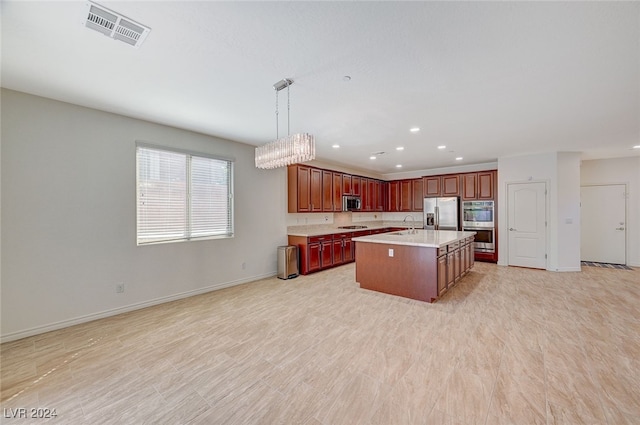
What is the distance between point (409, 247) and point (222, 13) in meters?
3.58

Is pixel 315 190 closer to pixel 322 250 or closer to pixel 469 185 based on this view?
pixel 322 250

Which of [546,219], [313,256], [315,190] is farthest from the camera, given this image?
[315,190]

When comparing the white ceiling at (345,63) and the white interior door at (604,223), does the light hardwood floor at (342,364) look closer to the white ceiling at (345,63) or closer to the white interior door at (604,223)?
the white ceiling at (345,63)

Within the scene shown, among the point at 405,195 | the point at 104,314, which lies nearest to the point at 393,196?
the point at 405,195

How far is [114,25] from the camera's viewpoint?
1797 millimetres

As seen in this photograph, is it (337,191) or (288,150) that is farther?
(337,191)

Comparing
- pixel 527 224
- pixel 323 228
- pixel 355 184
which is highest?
pixel 355 184

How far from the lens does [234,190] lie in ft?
15.7

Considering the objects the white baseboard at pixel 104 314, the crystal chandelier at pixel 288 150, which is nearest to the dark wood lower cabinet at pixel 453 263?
the crystal chandelier at pixel 288 150

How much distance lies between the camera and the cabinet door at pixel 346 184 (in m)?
7.07

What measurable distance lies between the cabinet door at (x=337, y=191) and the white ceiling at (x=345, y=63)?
288cm

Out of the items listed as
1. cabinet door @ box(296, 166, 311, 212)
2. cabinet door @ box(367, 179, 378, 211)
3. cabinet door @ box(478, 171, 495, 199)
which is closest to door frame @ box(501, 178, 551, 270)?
cabinet door @ box(478, 171, 495, 199)

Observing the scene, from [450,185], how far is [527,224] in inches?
78.8

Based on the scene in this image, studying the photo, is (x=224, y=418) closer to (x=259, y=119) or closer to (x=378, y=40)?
(x=378, y=40)
